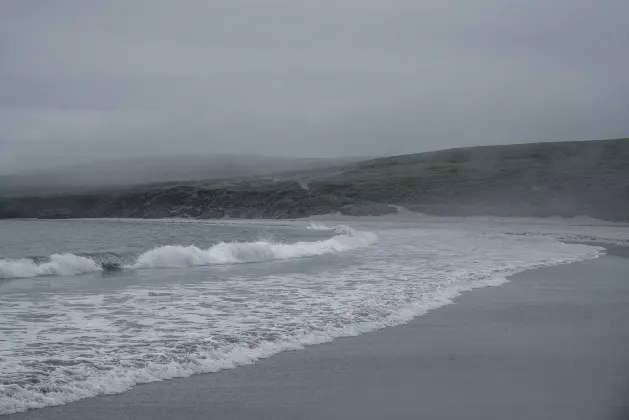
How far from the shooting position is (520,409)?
18.6ft

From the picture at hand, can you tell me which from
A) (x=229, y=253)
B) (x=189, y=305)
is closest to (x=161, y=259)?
(x=229, y=253)

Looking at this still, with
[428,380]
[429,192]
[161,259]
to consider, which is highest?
[429,192]

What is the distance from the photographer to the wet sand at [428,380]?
5605 millimetres

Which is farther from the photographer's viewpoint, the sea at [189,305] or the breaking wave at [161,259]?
the breaking wave at [161,259]

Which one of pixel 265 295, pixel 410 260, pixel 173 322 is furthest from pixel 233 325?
pixel 410 260

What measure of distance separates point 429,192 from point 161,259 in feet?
195

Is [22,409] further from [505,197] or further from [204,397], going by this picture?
[505,197]

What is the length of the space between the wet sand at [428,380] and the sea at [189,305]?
0.42 metres

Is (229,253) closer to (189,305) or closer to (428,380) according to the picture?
(189,305)

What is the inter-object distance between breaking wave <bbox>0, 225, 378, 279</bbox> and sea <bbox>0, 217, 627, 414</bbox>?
0.04 m

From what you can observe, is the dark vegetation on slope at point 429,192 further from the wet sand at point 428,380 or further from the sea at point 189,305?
the wet sand at point 428,380

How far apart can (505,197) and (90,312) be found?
62385mm

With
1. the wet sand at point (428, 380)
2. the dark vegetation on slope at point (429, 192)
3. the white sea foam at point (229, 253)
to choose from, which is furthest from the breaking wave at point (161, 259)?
the dark vegetation on slope at point (429, 192)

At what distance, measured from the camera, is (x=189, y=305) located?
11.2 meters
